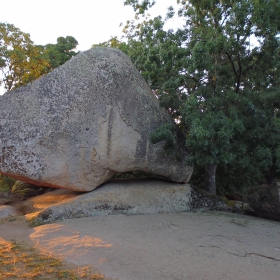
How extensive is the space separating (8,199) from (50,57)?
298 inches

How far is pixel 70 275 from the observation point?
4855 mm

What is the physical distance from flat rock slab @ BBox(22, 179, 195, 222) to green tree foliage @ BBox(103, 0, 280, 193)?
4.36 feet

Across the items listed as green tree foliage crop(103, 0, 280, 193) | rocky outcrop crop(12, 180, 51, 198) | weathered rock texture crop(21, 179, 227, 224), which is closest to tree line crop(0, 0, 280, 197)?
green tree foliage crop(103, 0, 280, 193)

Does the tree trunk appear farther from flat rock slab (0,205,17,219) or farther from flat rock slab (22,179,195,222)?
flat rock slab (0,205,17,219)

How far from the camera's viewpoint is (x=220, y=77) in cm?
1183

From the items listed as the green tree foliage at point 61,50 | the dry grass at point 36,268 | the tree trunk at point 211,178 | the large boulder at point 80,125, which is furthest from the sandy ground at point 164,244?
the green tree foliage at point 61,50

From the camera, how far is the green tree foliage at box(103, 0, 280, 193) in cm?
930

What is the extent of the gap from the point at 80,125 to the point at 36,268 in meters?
5.10

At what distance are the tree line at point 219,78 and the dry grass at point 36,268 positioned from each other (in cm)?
489

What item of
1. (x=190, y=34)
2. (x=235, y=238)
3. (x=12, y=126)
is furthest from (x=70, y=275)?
(x=190, y=34)

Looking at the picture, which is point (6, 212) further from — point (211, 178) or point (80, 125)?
point (211, 178)

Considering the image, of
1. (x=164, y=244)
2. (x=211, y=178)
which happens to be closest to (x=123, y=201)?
(x=164, y=244)

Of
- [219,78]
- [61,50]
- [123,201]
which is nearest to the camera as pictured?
[123,201]

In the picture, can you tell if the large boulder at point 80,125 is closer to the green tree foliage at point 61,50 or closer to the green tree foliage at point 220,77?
the green tree foliage at point 220,77
